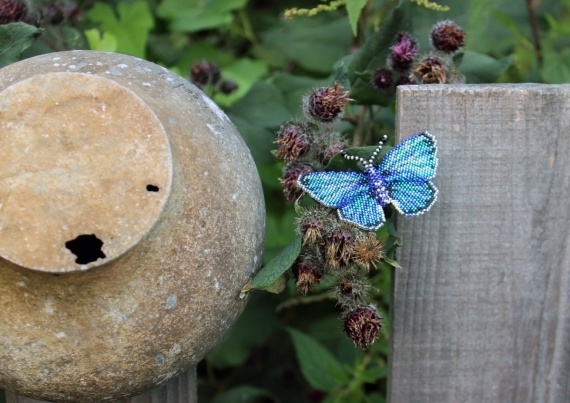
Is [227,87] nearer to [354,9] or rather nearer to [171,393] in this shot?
[354,9]

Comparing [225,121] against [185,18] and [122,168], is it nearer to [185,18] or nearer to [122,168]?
[122,168]

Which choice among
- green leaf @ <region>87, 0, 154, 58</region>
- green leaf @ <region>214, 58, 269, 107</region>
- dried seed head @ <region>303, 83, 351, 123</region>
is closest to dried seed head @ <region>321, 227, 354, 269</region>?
dried seed head @ <region>303, 83, 351, 123</region>

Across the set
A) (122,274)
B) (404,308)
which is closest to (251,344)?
(404,308)

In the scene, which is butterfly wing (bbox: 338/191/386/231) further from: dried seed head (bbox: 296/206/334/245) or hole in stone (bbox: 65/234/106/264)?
hole in stone (bbox: 65/234/106/264)

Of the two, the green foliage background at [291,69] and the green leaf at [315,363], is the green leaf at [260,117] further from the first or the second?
the green leaf at [315,363]

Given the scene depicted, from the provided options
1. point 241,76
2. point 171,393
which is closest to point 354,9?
point 171,393

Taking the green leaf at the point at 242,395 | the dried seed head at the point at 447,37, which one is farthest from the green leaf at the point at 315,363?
the dried seed head at the point at 447,37
